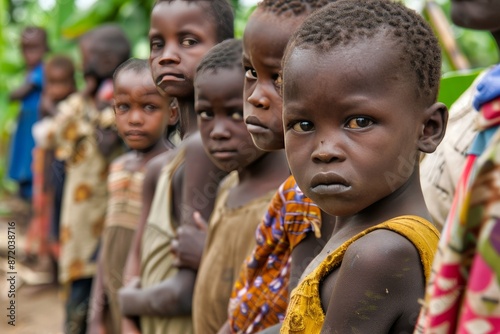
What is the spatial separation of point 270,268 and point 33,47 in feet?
22.5

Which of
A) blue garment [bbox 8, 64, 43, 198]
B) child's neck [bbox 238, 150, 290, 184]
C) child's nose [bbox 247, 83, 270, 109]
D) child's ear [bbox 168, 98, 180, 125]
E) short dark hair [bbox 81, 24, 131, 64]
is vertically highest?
child's nose [bbox 247, 83, 270, 109]

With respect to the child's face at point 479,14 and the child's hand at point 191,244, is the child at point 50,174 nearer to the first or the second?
the child's hand at point 191,244

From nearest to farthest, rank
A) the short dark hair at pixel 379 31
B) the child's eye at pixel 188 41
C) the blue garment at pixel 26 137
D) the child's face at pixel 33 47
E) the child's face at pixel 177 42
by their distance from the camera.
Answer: the short dark hair at pixel 379 31 < the child's face at pixel 177 42 < the child's eye at pixel 188 41 < the blue garment at pixel 26 137 < the child's face at pixel 33 47

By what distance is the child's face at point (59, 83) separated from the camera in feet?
22.9

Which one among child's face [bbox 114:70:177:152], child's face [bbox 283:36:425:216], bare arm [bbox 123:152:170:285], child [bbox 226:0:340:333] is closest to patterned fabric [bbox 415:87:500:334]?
child's face [bbox 283:36:425:216]

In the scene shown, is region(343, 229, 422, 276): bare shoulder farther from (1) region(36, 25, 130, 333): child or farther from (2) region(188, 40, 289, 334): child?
(1) region(36, 25, 130, 333): child

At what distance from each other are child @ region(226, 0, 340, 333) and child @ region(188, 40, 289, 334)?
0.77 feet

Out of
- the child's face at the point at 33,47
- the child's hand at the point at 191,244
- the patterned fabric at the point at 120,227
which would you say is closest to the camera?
the child's hand at the point at 191,244

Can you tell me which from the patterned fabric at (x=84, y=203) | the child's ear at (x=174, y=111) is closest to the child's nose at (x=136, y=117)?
the child's ear at (x=174, y=111)

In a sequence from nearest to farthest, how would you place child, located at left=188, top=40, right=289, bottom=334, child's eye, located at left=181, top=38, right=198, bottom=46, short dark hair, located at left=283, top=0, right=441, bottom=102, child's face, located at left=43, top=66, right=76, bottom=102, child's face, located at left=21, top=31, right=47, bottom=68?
short dark hair, located at left=283, top=0, right=441, bottom=102, child's eye, located at left=181, top=38, right=198, bottom=46, child, located at left=188, top=40, right=289, bottom=334, child's face, located at left=43, top=66, right=76, bottom=102, child's face, located at left=21, top=31, right=47, bottom=68

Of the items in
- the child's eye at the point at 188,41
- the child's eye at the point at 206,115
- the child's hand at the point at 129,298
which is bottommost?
the child's hand at the point at 129,298

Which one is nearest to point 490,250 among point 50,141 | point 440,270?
point 440,270

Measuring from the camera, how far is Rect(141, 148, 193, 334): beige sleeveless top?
2977 millimetres

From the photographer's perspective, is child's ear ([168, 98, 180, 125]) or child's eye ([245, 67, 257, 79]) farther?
child's ear ([168, 98, 180, 125])
